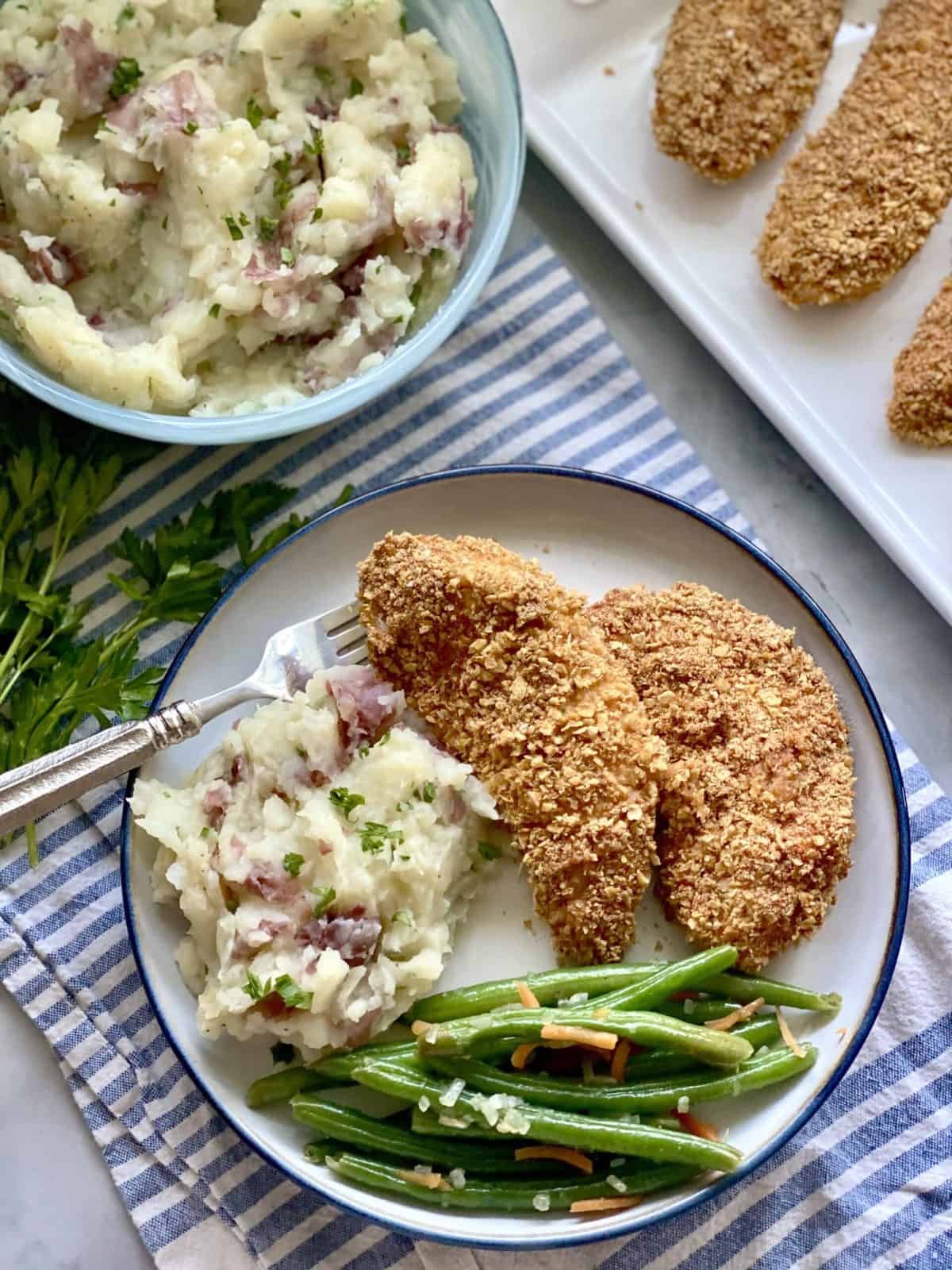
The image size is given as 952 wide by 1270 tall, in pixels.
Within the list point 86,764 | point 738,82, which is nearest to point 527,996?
point 86,764

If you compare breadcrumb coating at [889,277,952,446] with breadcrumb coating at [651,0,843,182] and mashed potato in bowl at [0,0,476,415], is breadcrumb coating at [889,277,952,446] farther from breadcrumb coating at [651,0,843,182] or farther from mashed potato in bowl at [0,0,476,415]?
mashed potato in bowl at [0,0,476,415]

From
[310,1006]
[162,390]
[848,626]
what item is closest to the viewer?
[310,1006]

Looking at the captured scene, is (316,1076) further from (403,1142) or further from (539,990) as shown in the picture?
(539,990)

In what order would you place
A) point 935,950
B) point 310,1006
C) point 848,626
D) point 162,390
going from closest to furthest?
point 310,1006
point 162,390
point 935,950
point 848,626

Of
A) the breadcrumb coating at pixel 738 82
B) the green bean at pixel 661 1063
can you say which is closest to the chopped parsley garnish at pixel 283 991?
the green bean at pixel 661 1063

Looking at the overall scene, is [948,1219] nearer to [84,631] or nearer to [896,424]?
[896,424]

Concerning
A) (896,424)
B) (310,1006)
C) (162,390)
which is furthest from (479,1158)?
(896,424)

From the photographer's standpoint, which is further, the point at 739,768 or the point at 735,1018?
the point at 739,768
